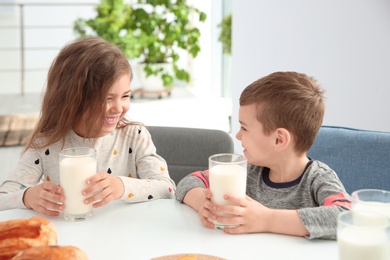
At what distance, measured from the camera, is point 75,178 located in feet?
4.52

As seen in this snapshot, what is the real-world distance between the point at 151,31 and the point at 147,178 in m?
4.37

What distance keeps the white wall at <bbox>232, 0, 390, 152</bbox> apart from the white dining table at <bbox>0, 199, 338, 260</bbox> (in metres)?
1.53

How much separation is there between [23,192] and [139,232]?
36 cm

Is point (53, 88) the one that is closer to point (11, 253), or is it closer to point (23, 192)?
point (23, 192)

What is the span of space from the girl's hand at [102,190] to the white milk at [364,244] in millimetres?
623

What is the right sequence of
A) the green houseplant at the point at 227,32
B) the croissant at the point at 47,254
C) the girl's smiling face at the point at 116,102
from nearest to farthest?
the croissant at the point at 47,254, the girl's smiling face at the point at 116,102, the green houseplant at the point at 227,32

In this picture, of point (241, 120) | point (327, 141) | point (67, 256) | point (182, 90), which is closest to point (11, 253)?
point (67, 256)

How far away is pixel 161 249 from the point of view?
1.22m

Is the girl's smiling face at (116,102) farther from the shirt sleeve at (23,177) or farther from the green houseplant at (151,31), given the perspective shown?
the green houseplant at (151,31)

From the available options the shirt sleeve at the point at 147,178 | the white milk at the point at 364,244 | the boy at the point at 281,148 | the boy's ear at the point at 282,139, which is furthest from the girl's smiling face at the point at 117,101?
the white milk at the point at 364,244

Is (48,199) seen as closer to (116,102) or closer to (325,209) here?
(116,102)

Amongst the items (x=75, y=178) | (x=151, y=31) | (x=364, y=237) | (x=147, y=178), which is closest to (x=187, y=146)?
(x=147, y=178)

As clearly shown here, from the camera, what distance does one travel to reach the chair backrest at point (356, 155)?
172cm

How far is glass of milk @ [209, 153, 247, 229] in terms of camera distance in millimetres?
1319
